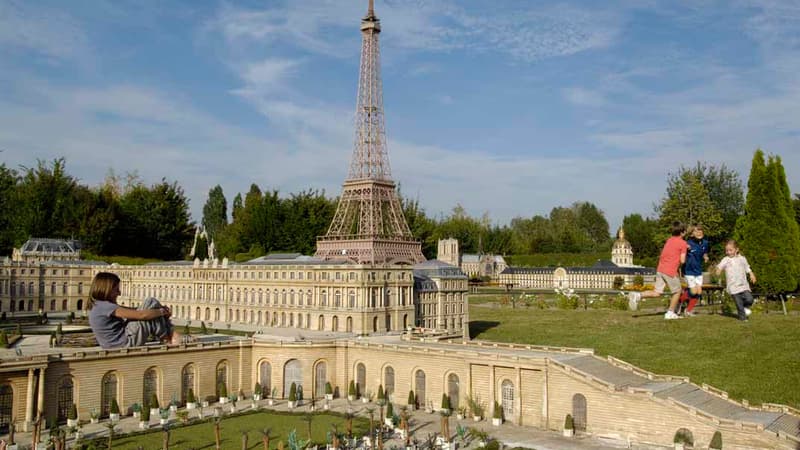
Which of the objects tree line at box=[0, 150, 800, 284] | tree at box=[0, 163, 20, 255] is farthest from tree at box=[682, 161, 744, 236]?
tree at box=[0, 163, 20, 255]

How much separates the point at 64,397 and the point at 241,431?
11.9 m

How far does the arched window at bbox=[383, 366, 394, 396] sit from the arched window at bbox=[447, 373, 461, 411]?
5.13 meters

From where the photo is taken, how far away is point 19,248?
338 ft

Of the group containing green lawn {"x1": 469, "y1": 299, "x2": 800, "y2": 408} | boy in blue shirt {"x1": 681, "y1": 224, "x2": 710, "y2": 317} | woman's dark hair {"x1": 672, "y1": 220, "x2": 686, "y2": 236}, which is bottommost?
green lawn {"x1": 469, "y1": 299, "x2": 800, "y2": 408}

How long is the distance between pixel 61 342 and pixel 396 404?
79.5ft

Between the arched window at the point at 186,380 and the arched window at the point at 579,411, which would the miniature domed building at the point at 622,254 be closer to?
the arched window at the point at 579,411

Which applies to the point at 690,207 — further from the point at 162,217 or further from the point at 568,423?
the point at 162,217

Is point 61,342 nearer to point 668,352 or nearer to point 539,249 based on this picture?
point 668,352

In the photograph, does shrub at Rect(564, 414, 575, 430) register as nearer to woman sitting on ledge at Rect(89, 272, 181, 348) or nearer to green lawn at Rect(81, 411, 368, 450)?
green lawn at Rect(81, 411, 368, 450)

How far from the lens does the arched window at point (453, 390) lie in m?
45.4

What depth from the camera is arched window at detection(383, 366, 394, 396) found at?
4931 centimetres

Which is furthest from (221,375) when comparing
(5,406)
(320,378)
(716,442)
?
(716,442)

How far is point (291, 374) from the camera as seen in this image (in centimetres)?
5166

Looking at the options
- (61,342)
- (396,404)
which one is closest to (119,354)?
(61,342)
